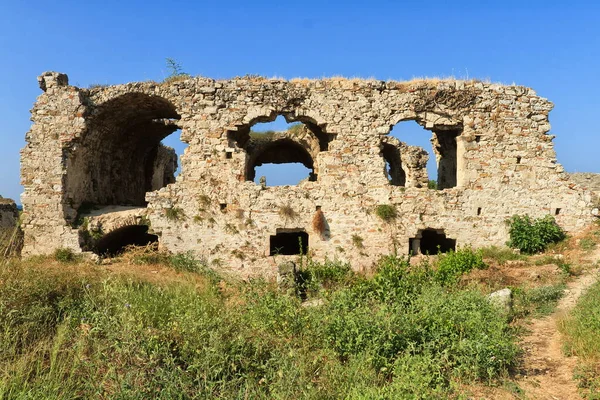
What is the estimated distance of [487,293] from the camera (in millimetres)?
8203

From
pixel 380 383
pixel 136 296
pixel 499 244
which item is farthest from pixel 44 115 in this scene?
pixel 499 244

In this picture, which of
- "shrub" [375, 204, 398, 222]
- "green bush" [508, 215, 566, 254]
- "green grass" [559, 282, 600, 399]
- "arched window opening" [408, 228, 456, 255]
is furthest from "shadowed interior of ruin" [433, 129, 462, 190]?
"green grass" [559, 282, 600, 399]

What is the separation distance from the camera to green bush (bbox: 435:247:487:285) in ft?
31.7

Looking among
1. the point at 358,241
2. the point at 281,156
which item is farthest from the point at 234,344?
the point at 281,156

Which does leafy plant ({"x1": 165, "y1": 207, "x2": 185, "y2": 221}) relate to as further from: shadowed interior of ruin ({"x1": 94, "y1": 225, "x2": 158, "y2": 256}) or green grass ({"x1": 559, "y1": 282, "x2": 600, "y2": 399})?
green grass ({"x1": 559, "y1": 282, "x2": 600, "y2": 399})

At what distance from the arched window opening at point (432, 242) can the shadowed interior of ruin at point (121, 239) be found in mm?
6943

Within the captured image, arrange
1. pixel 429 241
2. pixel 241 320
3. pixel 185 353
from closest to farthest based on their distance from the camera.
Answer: pixel 185 353 → pixel 241 320 → pixel 429 241

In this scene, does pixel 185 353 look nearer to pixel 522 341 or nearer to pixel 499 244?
pixel 522 341

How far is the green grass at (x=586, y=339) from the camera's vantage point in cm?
500

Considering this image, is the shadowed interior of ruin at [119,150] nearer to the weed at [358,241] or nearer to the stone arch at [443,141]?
the weed at [358,241]

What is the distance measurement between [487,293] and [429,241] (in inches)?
193

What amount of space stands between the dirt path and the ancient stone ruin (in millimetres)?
4362

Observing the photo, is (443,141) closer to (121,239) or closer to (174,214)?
(174,214)

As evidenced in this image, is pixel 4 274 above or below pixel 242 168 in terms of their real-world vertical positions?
below
